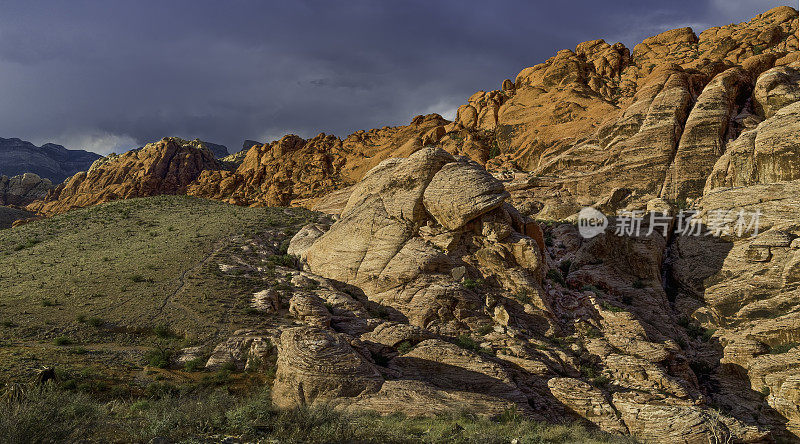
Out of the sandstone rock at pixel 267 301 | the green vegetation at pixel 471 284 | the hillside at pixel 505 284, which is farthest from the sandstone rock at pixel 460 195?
the sandstone rock at pixel 267 301

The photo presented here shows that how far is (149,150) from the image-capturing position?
117562 millimetres

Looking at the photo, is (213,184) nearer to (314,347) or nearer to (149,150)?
(149,150)

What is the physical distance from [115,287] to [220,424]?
78.4 ft

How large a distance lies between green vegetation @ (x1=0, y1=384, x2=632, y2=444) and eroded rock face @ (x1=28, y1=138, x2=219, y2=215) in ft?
353

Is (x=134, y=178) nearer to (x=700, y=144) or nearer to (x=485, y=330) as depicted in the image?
(x=485, y=330)

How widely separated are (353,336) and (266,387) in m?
7.12

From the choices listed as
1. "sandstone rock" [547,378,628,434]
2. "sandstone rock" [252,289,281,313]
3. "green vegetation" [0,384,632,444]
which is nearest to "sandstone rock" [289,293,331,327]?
"sandstone rock" [252,289,281,313]

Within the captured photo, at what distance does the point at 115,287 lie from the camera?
2980cm

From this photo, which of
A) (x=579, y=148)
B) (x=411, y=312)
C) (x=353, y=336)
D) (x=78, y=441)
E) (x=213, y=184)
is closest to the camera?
(x=78, y=441)

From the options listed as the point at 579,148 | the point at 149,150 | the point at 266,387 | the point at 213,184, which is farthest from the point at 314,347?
the point at 149,150

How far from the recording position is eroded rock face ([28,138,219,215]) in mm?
102250

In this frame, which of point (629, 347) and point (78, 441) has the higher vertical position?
point (629, 347)

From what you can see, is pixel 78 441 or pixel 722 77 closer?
pixel 78 441

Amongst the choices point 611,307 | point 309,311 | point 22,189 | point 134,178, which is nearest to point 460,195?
point 611,307
